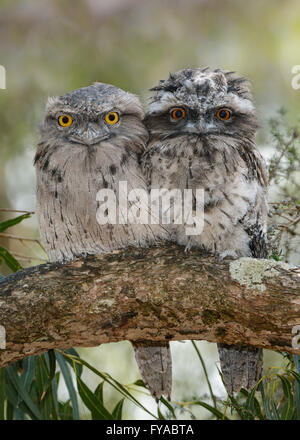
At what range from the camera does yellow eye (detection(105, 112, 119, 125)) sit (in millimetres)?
2721

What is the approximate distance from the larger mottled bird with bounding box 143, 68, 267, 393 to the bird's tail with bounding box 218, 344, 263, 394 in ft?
1.74

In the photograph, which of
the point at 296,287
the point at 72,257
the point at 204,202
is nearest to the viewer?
the point at 296,287

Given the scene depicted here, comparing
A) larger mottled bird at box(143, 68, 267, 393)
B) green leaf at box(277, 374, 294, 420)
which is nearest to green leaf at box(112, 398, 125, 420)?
green leaf at box(277, 374, 294, 420)

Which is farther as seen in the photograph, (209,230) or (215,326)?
(209,230)

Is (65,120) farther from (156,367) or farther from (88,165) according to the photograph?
(156,367)

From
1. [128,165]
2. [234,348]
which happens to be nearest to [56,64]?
[128,165]

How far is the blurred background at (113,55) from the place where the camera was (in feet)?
14.6

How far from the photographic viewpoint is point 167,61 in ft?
15.3

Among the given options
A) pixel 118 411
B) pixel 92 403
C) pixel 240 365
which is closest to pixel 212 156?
pixel 240 365

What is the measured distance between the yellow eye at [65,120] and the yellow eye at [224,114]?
747 mm

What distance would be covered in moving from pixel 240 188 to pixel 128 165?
22.5 inches

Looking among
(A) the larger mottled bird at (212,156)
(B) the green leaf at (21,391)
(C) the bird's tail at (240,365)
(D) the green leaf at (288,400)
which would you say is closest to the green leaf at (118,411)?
(B) the green leaf at (21,391)

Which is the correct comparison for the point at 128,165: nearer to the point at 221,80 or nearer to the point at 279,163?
the point at 221,80

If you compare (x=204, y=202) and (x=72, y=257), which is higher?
(x=204, y=202)
